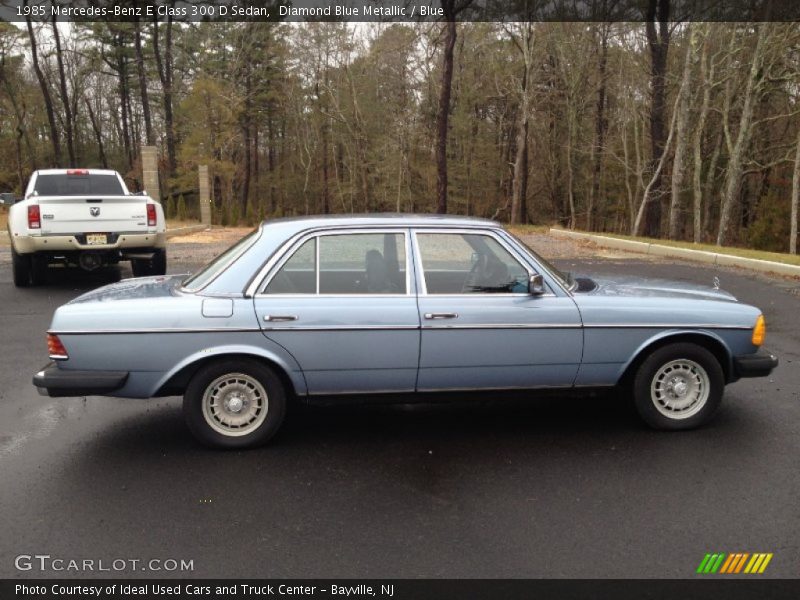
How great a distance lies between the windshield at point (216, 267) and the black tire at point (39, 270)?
24.9 ft

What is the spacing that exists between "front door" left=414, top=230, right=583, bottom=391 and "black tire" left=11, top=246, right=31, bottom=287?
8.97 meters

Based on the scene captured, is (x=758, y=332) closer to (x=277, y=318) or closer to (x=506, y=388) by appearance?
(x=506, y=388)

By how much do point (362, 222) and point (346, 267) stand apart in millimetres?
335

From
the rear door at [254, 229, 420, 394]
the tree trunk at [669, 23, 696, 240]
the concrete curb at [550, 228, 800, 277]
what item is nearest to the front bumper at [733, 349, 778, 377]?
the rear door at [254, 229, 420, 394]

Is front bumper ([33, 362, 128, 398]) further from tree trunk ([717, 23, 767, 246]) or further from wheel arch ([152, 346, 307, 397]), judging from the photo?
tree trunk ([717, 23, 767, 246])

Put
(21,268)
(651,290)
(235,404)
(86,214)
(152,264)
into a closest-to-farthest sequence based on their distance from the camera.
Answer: (235,404) → (651,290) → (86,214) → (21,268) → (152,264)

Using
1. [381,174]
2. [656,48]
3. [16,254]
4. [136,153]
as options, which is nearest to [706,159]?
[656,48]

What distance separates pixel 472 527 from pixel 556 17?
3595 cm

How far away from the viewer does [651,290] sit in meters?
4.94

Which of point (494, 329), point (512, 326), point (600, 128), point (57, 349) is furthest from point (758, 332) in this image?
point (600, 128)

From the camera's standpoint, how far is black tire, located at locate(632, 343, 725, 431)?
462 cm

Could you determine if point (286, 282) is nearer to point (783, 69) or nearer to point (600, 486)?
point (600, 486)

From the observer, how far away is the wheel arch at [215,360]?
13.8 feet

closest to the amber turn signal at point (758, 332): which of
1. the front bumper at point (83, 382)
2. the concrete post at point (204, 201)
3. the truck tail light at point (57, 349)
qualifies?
the front bumper at point (83, 382)
